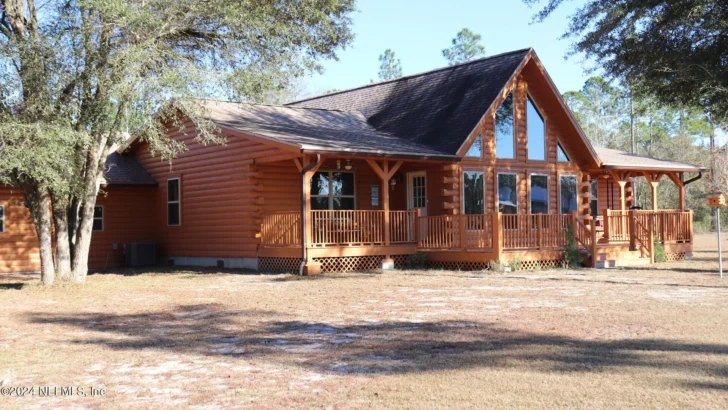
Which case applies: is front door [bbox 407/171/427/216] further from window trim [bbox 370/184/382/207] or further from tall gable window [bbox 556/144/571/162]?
tall gable window [bbox 556/144/571/162]

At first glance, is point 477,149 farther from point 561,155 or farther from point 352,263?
point 352,263

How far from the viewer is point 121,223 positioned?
23500 millimetres

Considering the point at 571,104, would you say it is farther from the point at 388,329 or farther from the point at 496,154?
the point at 388,329

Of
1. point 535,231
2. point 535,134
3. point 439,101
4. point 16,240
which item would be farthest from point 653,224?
point 16,240

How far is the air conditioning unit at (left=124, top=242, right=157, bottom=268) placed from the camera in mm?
22844

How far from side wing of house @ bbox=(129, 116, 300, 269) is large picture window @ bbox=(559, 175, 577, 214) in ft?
27.5

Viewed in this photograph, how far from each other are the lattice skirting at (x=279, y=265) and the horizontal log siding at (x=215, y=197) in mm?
395

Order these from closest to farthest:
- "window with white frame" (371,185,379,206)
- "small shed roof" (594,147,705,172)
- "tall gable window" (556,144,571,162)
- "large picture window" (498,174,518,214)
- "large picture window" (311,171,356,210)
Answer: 1. "large picture window" (311,171,356,210)
2. "large picture window" (498,174,518,214)
3. "window with white frame" (371,185,379,206)
4. "tall gable window" (556,144,571,162)
5. "small shed roof" (594,147,705,172)

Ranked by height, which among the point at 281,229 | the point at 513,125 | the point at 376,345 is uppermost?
the point at 513,125

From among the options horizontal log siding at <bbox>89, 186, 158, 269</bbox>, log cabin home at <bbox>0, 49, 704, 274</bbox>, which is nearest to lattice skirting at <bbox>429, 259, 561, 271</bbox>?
log cabin home at <bbox>0, 49, 704, 274</bbox>

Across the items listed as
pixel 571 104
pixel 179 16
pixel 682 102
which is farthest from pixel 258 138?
pixel 571 104

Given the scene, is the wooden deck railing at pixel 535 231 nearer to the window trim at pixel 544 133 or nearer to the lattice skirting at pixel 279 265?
the window trim at pixel 544 133

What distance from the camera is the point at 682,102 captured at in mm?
21672

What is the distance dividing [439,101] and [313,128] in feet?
13.8
